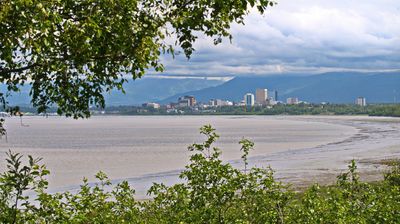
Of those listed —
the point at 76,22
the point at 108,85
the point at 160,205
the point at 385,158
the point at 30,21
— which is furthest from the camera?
the point at 385,158

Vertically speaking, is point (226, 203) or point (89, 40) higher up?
point (89, 40)

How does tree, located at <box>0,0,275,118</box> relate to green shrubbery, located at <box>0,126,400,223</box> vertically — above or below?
above

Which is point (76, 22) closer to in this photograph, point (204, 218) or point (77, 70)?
point (77, 70)

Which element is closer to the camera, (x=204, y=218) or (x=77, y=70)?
(x=77, y=70)

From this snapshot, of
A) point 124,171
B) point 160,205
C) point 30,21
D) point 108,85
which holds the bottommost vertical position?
A: point 124,171

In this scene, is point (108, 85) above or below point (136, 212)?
above

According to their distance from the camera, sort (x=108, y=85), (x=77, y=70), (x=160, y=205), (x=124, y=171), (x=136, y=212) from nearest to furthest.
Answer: (x=77, y=70) < (x=108, y=85) < (x=136, y=212) < (x=160, y=205) < (x=124, y=171)

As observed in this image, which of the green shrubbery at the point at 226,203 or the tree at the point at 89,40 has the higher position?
the tree at the point at 89,40

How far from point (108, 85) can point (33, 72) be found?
1.22m

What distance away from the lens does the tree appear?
26.3 ft

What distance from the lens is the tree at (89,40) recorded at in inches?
316

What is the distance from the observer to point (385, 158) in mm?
69188

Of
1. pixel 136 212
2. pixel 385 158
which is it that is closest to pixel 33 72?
pixel 136 212

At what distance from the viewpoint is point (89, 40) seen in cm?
866
